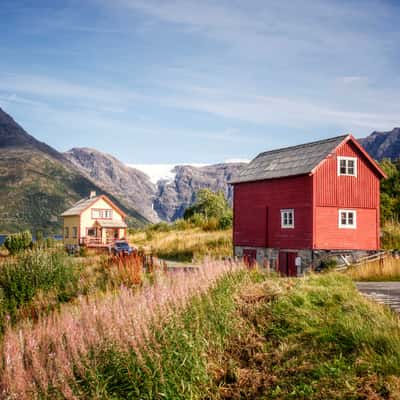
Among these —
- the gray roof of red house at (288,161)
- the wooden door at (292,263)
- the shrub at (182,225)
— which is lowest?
the wooden door at (292,263)

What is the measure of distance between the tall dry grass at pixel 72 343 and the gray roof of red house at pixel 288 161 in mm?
22564

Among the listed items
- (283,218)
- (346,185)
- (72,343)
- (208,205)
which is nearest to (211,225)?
(283,218)

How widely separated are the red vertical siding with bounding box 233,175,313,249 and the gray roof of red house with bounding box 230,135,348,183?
1.45 ft

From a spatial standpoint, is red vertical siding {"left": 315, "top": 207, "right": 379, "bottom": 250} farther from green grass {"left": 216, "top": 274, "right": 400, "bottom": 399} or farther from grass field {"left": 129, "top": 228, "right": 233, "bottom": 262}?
green grass {"left": 216, "top": 274, "right": 400, "bottom": 399}

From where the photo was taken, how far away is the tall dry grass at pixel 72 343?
668cm

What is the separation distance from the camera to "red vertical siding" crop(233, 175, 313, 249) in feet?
99.8

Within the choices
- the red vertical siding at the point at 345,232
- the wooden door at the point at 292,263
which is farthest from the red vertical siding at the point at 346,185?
the wooden door at the point at 292,263

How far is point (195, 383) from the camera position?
812cm

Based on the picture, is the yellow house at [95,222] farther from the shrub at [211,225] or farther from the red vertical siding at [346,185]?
the red vertical siding at [346,185]

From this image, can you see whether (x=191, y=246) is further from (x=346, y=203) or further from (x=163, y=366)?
(x=163, y=366)

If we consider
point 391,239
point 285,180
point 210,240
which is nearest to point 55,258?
point 285,180

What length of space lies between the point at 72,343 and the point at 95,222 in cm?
6931

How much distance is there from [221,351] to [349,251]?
22.7m

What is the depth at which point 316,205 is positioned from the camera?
3003 cm
